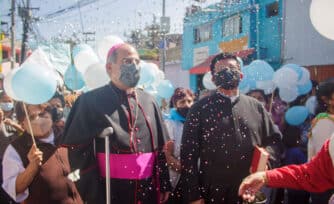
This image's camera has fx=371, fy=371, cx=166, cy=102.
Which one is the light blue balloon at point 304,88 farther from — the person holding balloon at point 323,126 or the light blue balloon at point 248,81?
the person holding balloon at point 323,126

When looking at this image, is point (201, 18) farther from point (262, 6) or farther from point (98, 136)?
point (98, 136)

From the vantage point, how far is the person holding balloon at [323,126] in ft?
10.6

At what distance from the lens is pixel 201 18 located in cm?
2100

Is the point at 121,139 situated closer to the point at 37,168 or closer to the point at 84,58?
the point at 37,168

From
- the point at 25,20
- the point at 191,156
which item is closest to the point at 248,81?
the point at 191,156

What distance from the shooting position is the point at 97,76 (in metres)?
3.85

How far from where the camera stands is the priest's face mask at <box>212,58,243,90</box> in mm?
3006

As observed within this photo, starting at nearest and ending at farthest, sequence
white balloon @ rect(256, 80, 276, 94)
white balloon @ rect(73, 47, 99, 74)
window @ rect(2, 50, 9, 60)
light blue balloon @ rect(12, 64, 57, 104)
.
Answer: light blue balloon @ rect(12, 64, 57, 104) < white balloon @ rect(73, 47, 99, 74) < white balloon @ rect(256, 80, 276, 94) < window @ rect(2, 50, 9, 60)

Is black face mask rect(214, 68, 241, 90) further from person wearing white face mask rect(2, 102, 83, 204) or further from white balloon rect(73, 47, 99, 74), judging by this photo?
white balloon rect(73, 47, 99, 74)

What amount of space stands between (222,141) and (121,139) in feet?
2.59

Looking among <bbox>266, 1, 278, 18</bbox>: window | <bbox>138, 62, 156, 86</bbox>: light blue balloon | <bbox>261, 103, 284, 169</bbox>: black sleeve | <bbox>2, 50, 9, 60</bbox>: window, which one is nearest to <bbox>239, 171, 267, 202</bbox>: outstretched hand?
<bbox>261, 103, 284, 169</bbox>: black sleeve

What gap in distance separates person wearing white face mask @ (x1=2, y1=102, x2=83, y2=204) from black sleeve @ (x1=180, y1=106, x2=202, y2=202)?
2.84 ft

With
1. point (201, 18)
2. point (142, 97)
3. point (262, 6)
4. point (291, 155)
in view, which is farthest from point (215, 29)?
point (142, 97)

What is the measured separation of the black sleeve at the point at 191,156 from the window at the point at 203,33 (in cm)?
1742
